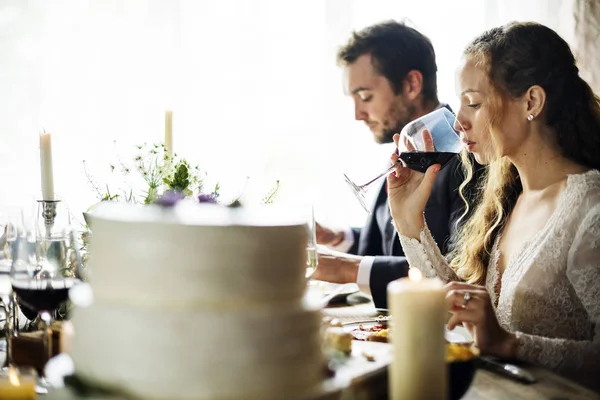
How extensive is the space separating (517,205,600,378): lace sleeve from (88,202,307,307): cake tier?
A: 33.1 inches

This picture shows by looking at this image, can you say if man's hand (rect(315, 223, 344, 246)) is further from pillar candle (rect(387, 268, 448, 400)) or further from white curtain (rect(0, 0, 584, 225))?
pillar candle (rect(387, 268, 448, 400))

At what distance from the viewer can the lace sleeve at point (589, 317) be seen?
5.07 feet

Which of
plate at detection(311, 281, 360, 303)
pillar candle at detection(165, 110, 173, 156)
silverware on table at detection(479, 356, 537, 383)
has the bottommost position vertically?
plate at detection(311, 281, 360, 303)

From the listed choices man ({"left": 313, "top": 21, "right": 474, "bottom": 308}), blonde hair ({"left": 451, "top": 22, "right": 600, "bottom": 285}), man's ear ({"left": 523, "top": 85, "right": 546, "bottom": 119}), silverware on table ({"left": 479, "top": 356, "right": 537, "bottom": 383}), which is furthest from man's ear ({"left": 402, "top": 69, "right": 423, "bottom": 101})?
silverware on table ({"left": 479, "top": 356, "right": 537, "bottom": 383})

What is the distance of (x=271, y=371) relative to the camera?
2.49 ft

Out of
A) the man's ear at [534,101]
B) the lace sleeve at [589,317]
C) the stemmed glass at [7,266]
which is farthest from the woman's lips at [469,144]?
the stemmed glass at [7,266]

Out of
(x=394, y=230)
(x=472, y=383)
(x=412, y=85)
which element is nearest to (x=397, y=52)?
(x=412, y=85)

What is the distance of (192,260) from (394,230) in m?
2.11

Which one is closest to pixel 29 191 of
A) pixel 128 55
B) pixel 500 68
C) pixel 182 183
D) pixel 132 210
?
pixel 128 55

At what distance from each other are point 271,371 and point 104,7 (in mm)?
2852

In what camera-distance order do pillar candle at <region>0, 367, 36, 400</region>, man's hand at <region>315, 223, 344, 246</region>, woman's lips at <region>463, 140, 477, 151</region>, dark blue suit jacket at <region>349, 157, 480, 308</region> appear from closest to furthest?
pillar candle at <region>0, 367, 36, 400</region> < woman's lips at <region>463, 140, 477, 151</region> < dark blue suit jacket at <region>349, 157, 480, 308</region> < man's hand at <region>315, 223, 344, 246</region>

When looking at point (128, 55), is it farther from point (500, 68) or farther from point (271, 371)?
point (271, 371)

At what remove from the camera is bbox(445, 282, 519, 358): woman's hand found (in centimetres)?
143

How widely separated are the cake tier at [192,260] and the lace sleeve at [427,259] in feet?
4.50
